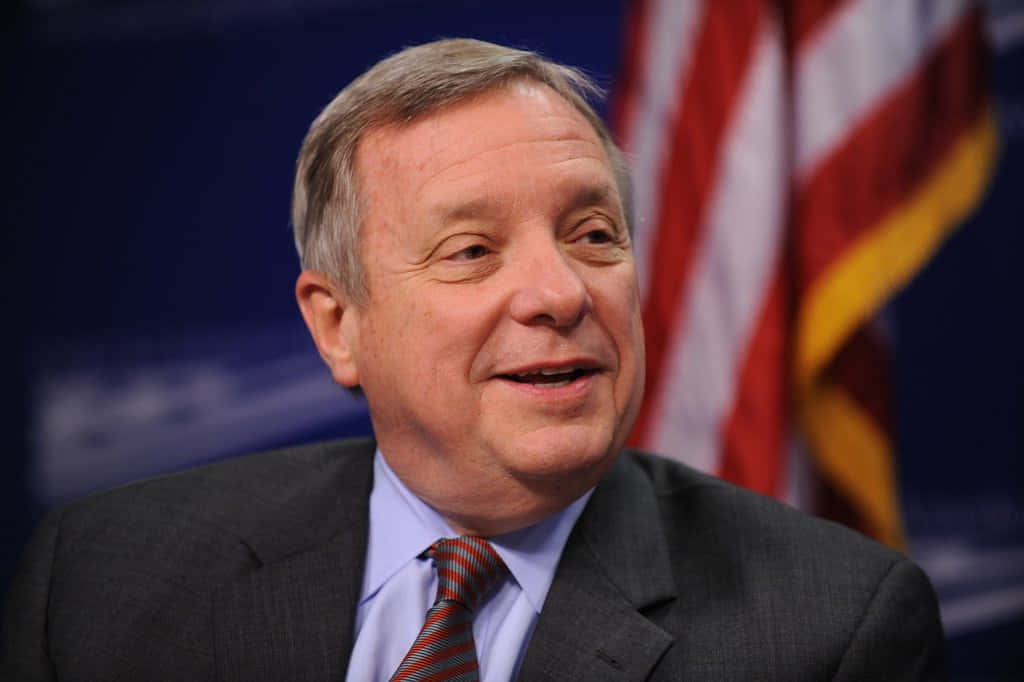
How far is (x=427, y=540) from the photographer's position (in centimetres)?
156

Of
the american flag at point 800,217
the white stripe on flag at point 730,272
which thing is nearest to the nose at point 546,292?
the american flag at point 800,217

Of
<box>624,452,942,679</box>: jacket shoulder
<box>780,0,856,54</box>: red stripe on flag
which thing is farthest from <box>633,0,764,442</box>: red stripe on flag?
<box>624,452,942,679</box>: jacket shoulder

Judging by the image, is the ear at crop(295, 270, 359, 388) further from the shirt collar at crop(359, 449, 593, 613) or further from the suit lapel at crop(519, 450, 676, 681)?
the suit lapel at crop(519, 450, 676, 681)

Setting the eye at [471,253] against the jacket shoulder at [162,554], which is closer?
the eye at [471,253]

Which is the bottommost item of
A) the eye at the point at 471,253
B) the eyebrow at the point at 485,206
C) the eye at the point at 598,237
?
the eye at the point at 471,253

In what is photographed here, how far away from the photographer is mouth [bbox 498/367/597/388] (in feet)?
4.58

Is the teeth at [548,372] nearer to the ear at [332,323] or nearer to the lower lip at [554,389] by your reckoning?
the lower lip at [554,389]

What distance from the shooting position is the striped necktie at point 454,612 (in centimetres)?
139

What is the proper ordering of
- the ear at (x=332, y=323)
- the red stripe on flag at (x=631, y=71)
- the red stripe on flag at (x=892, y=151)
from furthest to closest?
1. the red stripe on flag at (x=631, y=71)
2. the red stripe on flag at (x=892, y=151)
3. the ear at (x=332, y=323)

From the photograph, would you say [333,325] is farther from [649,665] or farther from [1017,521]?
[1017,521]

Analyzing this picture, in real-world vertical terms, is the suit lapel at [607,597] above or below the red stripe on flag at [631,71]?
below

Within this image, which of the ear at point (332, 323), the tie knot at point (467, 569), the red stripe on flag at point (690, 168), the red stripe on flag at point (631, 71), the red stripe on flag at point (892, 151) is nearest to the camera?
the tie knot at point (467, 569)

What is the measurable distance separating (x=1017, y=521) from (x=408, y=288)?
239 centimetres

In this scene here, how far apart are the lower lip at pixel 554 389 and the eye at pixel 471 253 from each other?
0.60ft
